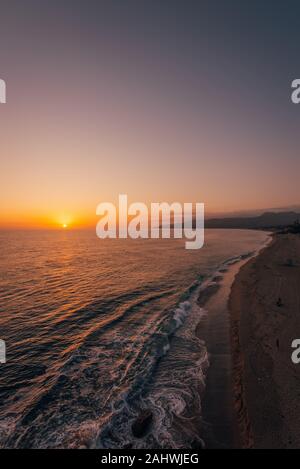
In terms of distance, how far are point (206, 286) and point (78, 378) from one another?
20.5 m

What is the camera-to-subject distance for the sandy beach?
9.05 metres

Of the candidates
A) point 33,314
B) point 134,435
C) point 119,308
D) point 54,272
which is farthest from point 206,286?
point 54,272

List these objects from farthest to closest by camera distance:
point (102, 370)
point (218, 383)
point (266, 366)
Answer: point (102, 370), point (266, 366), point (218, 383)

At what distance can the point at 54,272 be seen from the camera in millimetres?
42875

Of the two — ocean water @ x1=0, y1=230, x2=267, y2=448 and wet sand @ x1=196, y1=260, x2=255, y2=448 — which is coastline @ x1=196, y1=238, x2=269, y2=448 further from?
ocean water @ x1=0, y1=230, x2=267, y2=448

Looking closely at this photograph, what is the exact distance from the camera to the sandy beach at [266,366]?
9047 millimetres

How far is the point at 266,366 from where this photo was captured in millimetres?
12734

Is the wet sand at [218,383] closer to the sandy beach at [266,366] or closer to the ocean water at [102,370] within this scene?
the sandy beach at [266,366]

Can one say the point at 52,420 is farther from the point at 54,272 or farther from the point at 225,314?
the point at 54,272

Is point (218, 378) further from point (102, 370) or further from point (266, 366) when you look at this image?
point (102, 370)
